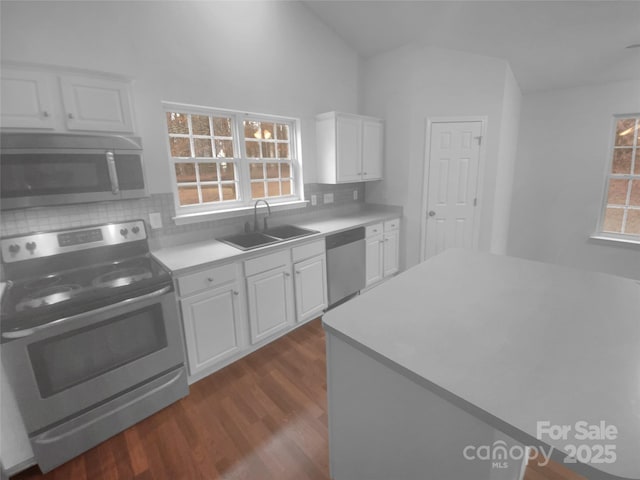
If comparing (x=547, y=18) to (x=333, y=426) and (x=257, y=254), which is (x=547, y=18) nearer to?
(x=257, y=254)

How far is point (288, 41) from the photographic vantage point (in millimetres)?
2998

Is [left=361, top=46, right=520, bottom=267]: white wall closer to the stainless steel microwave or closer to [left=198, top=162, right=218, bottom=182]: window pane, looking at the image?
[left=198, top=162, right=218, bottom=182]: window pane

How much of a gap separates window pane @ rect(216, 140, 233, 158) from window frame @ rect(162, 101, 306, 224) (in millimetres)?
36

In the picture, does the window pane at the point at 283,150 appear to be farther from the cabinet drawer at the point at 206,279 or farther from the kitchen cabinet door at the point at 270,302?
the cabinet drawer at the point at 206,279

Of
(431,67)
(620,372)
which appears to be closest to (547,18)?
(431,67)

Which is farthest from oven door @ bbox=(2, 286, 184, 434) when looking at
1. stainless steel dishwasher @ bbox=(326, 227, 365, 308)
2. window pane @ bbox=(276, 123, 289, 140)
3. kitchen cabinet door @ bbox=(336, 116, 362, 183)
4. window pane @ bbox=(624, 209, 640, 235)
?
window pane @ bbox=(624, 209, 640, 235)

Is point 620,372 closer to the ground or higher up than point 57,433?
higher up

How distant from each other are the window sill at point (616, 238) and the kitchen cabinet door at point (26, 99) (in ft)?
17.9

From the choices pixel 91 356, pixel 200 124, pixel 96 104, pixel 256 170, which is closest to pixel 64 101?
pixel 96 104

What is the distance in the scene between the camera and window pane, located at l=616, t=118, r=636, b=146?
3473mm

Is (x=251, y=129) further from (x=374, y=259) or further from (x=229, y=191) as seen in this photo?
(x=374, y=259)

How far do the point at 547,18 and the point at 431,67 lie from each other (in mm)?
1105

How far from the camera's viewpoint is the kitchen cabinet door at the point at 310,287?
8.82ft

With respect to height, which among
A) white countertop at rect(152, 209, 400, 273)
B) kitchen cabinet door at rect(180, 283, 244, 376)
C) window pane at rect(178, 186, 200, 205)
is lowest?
kitchen cabinet door at rect(180, 283, 244, 376)
